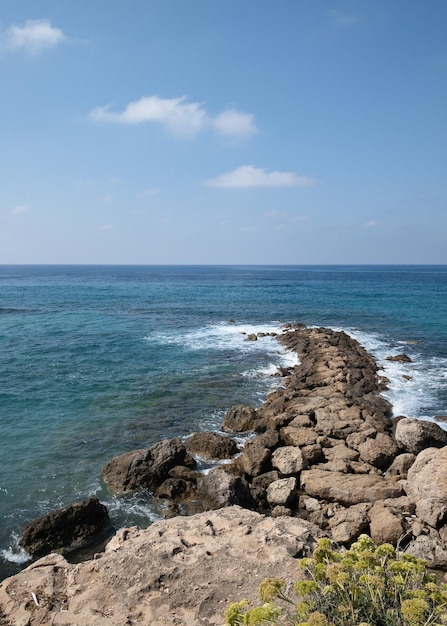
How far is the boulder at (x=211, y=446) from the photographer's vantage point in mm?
17156

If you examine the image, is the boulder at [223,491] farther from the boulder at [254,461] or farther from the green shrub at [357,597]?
the green shrub at [357,597]

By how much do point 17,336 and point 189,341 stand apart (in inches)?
638

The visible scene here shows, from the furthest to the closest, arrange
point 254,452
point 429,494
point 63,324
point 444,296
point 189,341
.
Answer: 1. point 444,296
2. point 63,324
3. point 189,341
4. point 254,452
5. point 429,494

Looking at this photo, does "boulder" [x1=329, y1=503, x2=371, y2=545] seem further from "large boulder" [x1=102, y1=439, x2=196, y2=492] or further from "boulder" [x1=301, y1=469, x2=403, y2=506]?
"large boulder" [x1=102, y1=439, x2=196, y2=492]

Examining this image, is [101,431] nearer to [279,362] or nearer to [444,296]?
[279,362]

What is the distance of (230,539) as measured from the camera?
29.8 feet

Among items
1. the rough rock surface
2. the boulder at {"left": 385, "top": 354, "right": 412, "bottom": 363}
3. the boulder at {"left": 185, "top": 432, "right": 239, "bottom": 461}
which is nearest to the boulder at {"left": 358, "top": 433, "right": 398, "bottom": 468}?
the boulder at {"left": 185, "top": 432, "right": 239, "bottom": 461}

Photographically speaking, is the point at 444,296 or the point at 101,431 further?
the point at 444,296

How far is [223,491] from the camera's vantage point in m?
13.5

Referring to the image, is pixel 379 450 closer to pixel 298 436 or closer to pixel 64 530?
pixel 298 436

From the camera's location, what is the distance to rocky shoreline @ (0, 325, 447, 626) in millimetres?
7461

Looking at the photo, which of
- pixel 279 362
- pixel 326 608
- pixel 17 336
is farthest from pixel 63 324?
pixel 326 608

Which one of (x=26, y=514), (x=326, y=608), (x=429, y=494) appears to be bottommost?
(x=26, y=514)

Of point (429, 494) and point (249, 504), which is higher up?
point (429, 494)
